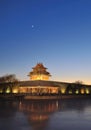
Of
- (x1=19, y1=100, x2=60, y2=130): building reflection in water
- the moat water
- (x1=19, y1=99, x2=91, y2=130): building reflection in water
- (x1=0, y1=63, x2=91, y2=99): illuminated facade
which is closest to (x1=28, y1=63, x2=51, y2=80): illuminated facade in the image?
(x1=0, y1=63, x2=91, y2=99): illuminated facade

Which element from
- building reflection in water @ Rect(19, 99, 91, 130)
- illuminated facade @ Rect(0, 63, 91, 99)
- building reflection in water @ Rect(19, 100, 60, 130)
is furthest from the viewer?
illuminated facade @ Rect(0, 63, 91, 99)

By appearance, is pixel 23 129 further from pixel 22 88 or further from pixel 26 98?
pixel 22 88

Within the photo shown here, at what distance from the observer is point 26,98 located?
47250mm

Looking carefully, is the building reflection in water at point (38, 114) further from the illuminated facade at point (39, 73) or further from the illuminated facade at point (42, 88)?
the illuminated facade at point (39, 73)

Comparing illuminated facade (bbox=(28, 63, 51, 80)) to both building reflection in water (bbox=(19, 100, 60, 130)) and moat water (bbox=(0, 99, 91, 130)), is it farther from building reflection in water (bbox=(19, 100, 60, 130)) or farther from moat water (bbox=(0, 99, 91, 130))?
moat water (bbox=(0, 99, 91, 130))

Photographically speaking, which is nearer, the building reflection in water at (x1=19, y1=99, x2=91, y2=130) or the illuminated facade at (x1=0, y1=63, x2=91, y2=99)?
the building reflection in water at (x1=19, y1=99, x2=91, y2=130)

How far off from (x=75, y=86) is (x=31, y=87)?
51.8ft

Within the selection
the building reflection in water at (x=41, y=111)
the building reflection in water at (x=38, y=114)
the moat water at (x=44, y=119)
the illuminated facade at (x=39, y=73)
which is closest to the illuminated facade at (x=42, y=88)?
the illuminated facade at (x=39, y=73)

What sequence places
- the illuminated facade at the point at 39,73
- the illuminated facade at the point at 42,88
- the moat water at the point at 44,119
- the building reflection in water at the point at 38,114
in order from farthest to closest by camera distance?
1. the illuminated facade at the point at 39,73
2. the illuminated facade at the point at 42,88
3. the building reflection in water at the point at 38,114
4. the moat water at the point at 44,119

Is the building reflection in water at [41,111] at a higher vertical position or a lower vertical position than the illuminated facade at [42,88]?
lower

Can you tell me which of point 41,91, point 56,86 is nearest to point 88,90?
point 56,86

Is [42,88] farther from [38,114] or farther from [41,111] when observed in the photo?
[38,114]

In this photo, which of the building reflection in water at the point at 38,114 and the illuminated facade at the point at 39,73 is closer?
the building reflection in water at the point at 38,114

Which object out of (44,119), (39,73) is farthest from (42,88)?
(44,119)
